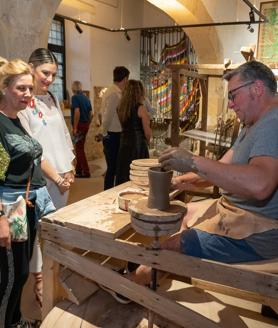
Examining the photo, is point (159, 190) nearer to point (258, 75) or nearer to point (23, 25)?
point (258, 75)

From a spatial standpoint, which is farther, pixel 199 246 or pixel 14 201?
pixel 14 201

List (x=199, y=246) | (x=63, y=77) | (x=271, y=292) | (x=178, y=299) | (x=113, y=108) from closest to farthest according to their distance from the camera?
(x=271, y=292), (x=199, y=246), (x=178, y=299), (x=113, y=108), (x=63, y=77)

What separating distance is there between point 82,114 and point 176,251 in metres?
4.71

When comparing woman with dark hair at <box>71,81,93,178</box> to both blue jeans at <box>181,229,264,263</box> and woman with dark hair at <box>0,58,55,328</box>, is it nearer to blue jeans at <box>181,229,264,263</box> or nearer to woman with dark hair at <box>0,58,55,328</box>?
woman with dark hair at <box>0,58,55,328</box>

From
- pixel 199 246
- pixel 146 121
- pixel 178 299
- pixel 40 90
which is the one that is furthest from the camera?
pixel 146 121

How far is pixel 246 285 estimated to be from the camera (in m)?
1.35

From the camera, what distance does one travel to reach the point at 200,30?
6.11 metres

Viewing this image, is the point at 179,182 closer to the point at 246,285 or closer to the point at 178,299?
the point at 178,299

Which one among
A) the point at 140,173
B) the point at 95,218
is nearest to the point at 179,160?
the point at 95,218

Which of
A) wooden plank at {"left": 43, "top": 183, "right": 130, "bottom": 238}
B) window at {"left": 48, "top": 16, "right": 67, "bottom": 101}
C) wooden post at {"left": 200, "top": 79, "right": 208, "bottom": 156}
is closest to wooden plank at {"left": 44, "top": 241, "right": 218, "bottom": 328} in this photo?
wooden plank at {"left": 43, "top": 183, "right": 130, "bottom": 238}

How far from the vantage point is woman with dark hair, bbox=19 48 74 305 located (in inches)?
85.4

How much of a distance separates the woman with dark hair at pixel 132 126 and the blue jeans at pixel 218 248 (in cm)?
233

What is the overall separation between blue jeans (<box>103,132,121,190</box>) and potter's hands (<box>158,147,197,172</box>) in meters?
2.78

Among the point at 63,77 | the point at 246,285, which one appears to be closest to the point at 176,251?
the point at 246,285
